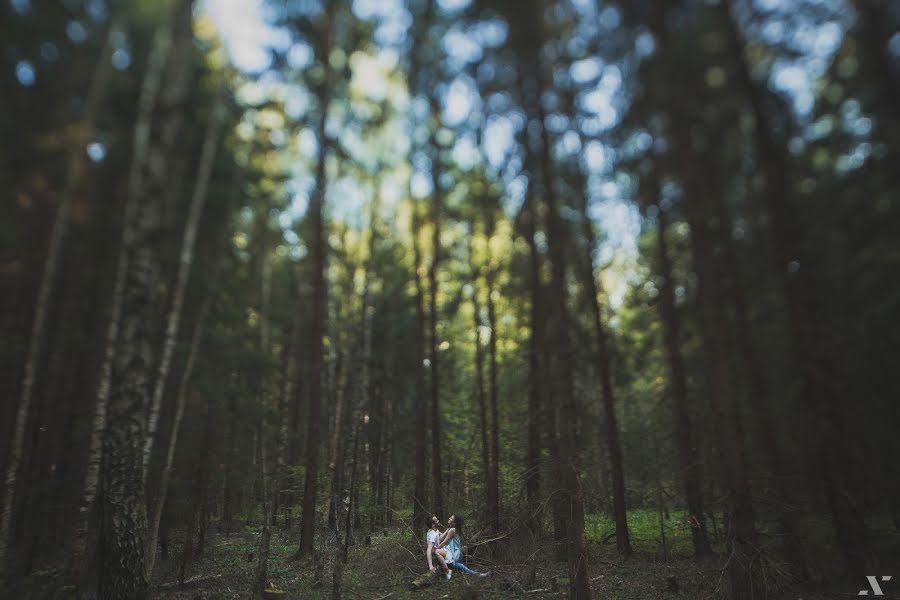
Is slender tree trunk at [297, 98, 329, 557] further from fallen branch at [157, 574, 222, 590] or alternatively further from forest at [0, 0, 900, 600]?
fallen branch at [157, 574, 222, 590]

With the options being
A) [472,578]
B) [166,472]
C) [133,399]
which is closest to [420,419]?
[472,578]

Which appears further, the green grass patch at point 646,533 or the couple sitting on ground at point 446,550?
the green grass patch at point 646,533

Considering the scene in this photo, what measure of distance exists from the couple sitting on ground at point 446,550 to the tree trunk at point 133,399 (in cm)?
516

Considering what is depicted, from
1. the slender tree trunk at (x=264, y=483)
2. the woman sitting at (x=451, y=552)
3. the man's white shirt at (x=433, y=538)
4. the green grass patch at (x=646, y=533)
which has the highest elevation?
the slender tree trunk at (x=264, y=483)

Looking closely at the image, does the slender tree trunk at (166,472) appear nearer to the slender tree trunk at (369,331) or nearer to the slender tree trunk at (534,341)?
the slender tree trunk at (369,331)

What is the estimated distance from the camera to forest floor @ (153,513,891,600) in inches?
336

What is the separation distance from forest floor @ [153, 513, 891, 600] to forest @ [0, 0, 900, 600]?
11cm

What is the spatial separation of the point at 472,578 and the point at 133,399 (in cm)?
683

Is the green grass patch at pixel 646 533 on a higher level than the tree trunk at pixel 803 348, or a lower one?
lower

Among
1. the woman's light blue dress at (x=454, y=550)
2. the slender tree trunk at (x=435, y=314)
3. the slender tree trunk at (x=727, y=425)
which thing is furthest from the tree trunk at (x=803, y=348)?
the slender tree trunk at (x=435, y=314)

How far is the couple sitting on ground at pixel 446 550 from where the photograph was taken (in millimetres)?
9562

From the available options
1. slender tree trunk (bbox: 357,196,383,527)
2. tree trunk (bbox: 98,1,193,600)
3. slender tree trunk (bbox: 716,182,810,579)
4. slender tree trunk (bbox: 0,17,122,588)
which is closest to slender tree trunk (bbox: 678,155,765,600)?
slender tree trunk (bbox: 716,182,810,579)

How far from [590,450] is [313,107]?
11.2 meters

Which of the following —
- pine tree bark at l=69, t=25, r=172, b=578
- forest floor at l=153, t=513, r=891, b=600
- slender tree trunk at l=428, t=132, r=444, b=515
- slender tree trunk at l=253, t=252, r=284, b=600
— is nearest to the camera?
pine tree bark at l=69, t=25, r=172, b=578
